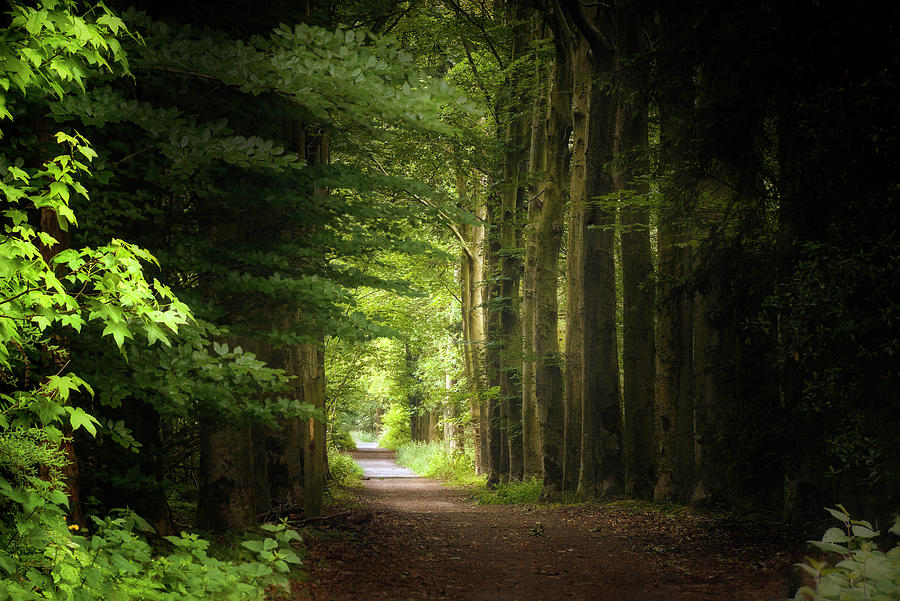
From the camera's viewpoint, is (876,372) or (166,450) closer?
(876,372)

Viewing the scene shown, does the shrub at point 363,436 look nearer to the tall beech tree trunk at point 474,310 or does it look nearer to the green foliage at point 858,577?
the tall beech tree trunk at point 474,310

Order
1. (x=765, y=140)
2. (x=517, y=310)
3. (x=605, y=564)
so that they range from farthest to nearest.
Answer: (x=517, y=310)
(x=765, y=140)
(x=605, y=564)

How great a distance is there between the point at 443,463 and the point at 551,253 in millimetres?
15999

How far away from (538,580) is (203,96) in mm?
5802

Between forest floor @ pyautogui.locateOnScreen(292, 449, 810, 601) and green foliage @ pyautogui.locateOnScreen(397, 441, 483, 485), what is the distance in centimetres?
1276

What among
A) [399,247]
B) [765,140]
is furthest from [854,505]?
[399,247]

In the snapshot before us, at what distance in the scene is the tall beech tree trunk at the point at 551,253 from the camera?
15.6 meters

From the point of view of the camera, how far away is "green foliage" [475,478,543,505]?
53.2ft

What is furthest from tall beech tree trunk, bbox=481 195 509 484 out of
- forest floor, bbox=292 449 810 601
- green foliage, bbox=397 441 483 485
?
forest floor, bbox=292 449 810 601

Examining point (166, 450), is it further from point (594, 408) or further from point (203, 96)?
point (594, 408)

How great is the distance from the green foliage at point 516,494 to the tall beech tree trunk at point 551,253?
3.94 ft

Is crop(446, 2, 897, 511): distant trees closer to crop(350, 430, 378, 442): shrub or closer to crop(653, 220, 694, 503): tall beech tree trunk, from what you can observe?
crop(653, 220, 694, 503): tall beech tree trunk

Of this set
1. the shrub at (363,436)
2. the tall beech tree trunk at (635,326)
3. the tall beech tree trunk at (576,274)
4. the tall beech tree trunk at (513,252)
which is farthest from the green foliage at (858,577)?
the shrub at (363,436)

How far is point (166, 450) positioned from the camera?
8.15 metres
